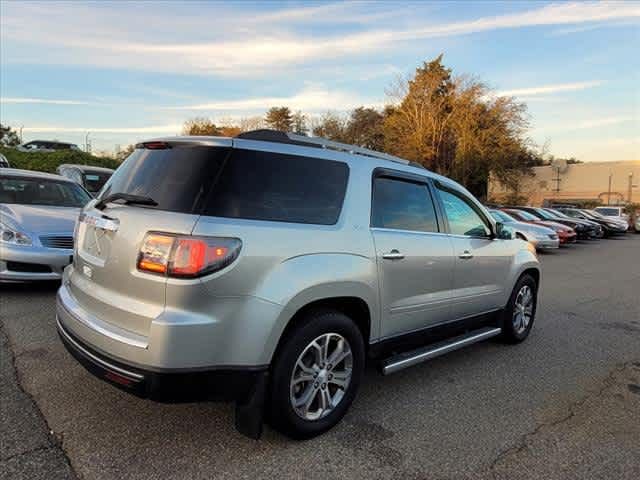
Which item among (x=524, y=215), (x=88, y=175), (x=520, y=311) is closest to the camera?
(x=520, y=311)

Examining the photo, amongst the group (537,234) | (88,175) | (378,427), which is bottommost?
(378,427)

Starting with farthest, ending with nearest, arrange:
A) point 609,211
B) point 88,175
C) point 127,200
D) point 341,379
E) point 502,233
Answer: point 609,211, point 88,175, point 502,233, point 341,379, point 127,200

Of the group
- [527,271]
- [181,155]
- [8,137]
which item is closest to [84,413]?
[181,155]

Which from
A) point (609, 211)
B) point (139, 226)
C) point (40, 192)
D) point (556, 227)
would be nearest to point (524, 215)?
point (556, 227)

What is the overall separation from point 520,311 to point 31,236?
578 centimetres

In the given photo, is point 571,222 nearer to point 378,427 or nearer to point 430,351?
point 430,351

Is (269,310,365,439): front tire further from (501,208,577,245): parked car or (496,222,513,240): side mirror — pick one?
(501,208,577,245): parked car

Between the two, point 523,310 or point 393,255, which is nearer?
point 393,255

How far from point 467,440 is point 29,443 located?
264 cm

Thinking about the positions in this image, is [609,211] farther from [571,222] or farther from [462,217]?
[462,217]

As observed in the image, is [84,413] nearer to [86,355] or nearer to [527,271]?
[86,355]

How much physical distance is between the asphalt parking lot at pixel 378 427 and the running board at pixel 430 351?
296 mm

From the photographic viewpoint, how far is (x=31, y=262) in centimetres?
598

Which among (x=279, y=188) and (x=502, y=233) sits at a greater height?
(x=279, y=188)
